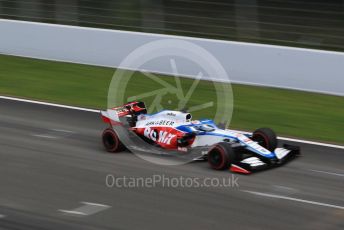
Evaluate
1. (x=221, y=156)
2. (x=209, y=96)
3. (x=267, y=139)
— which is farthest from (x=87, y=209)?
(x=209, y=96)

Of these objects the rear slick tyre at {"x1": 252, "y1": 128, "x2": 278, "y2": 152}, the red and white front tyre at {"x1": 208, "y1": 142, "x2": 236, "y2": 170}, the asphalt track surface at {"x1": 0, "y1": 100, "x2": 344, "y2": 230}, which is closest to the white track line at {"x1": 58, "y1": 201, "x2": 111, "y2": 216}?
the asphalt track surface at {"x1": 0, "y1": 100, "x2": 344, "y2": 230}

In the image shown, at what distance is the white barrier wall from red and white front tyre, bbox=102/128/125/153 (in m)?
6.08

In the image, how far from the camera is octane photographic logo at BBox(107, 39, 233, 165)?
1612 cm

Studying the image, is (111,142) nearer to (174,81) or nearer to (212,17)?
(174,81)

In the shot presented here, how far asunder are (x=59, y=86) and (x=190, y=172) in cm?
713

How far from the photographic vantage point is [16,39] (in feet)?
68.1

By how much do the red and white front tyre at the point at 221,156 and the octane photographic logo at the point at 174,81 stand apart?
3538 millimetres

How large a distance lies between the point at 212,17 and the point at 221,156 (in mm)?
7833

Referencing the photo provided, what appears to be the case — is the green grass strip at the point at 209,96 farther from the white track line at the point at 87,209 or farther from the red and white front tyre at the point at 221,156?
the white track line at the point at 87,209

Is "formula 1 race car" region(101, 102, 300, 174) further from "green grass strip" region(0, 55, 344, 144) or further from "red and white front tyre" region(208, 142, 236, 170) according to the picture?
"green grass strip" region(0, 55, 344, 144)

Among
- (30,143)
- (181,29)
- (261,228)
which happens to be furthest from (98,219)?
(181,29)

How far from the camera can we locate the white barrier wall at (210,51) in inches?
667

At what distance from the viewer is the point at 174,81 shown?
59.8 feet

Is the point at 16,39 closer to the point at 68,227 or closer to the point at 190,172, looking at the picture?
the point at 190,172
